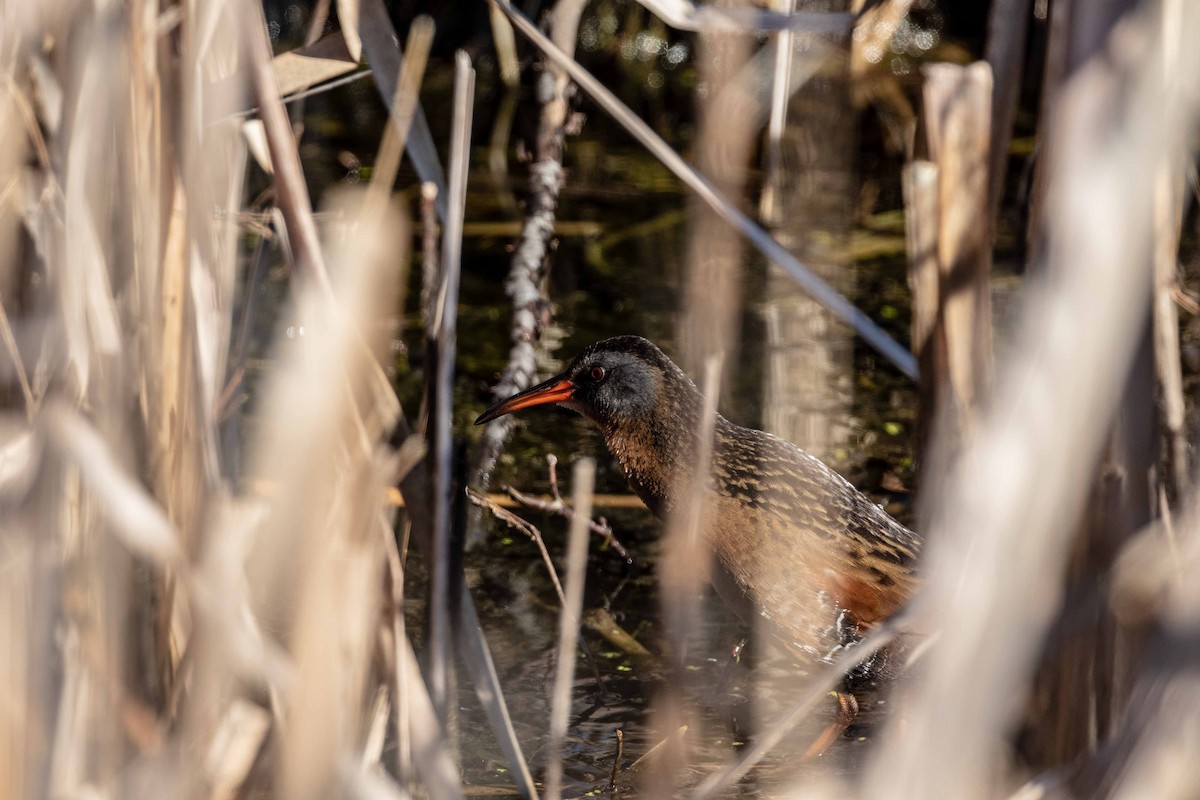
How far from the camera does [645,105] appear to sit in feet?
22.4

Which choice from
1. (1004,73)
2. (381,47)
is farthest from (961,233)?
(381,47)

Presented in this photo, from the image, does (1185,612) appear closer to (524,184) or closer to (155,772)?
(155,772)

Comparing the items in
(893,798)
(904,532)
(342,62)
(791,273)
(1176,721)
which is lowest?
(904,532)

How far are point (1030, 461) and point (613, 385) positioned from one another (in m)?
1.85

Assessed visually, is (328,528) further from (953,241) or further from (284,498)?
(953,241)

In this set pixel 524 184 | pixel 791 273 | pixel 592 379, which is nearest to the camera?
pixel 791 273

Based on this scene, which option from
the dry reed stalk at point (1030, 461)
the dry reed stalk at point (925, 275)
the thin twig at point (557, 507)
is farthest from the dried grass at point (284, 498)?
the thin twig at point (557, 507)

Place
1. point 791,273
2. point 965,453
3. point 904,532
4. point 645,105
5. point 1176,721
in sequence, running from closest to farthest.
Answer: point 1176,721 → point 965,453 → point 791,273 → point 904,532 → point 645,105

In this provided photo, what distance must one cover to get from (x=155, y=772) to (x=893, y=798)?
733 mm

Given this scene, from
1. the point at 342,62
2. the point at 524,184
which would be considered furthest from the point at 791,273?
the point at 524,184

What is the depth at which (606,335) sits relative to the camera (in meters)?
4.59

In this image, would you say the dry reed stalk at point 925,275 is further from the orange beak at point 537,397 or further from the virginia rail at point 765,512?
the orange beak at point 537,397

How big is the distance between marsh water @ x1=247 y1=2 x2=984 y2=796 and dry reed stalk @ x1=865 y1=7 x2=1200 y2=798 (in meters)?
0.39

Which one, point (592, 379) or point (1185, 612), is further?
point (592, 379)
